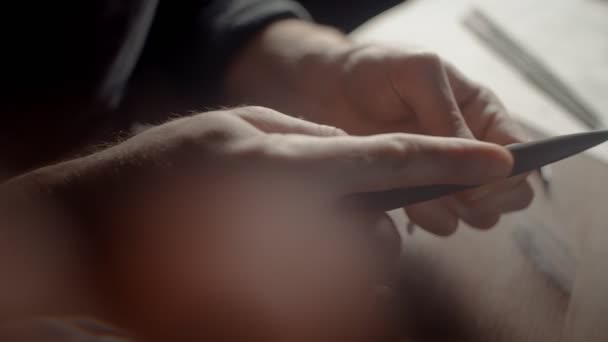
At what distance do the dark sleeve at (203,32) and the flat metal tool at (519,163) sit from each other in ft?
1.00

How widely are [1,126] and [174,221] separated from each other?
25cm

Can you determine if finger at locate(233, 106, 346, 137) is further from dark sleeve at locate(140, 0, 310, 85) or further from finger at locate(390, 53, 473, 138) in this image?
dark sleeve at locate(140, 0, 310, 85)

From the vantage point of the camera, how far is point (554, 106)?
1.63 ft

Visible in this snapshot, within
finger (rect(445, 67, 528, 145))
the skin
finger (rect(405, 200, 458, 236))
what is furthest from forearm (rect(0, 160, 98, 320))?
finger (rect(445, 67, 528, 145))

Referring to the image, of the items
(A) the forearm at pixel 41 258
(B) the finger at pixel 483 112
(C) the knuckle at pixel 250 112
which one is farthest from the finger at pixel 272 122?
(B) the finger at pixel 483 112

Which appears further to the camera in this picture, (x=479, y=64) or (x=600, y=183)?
(x=479, y=64)

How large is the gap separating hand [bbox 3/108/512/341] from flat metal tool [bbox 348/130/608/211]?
0.04 ft

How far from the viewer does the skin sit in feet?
0.77

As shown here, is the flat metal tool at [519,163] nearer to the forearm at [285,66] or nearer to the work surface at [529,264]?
the work surface at [529,264]

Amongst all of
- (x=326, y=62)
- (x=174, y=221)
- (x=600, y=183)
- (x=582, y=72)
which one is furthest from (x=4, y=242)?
(x=582, y=72)

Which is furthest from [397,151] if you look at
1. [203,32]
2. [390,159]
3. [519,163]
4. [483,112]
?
[203,32]

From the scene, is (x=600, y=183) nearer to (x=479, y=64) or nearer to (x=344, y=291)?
(x=479, y=64)

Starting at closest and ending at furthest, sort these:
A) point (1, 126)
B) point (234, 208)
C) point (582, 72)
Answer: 1. point (234, 208)
2. point (1, 126)
3. point (582, 72)

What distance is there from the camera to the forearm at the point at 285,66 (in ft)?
1.52
